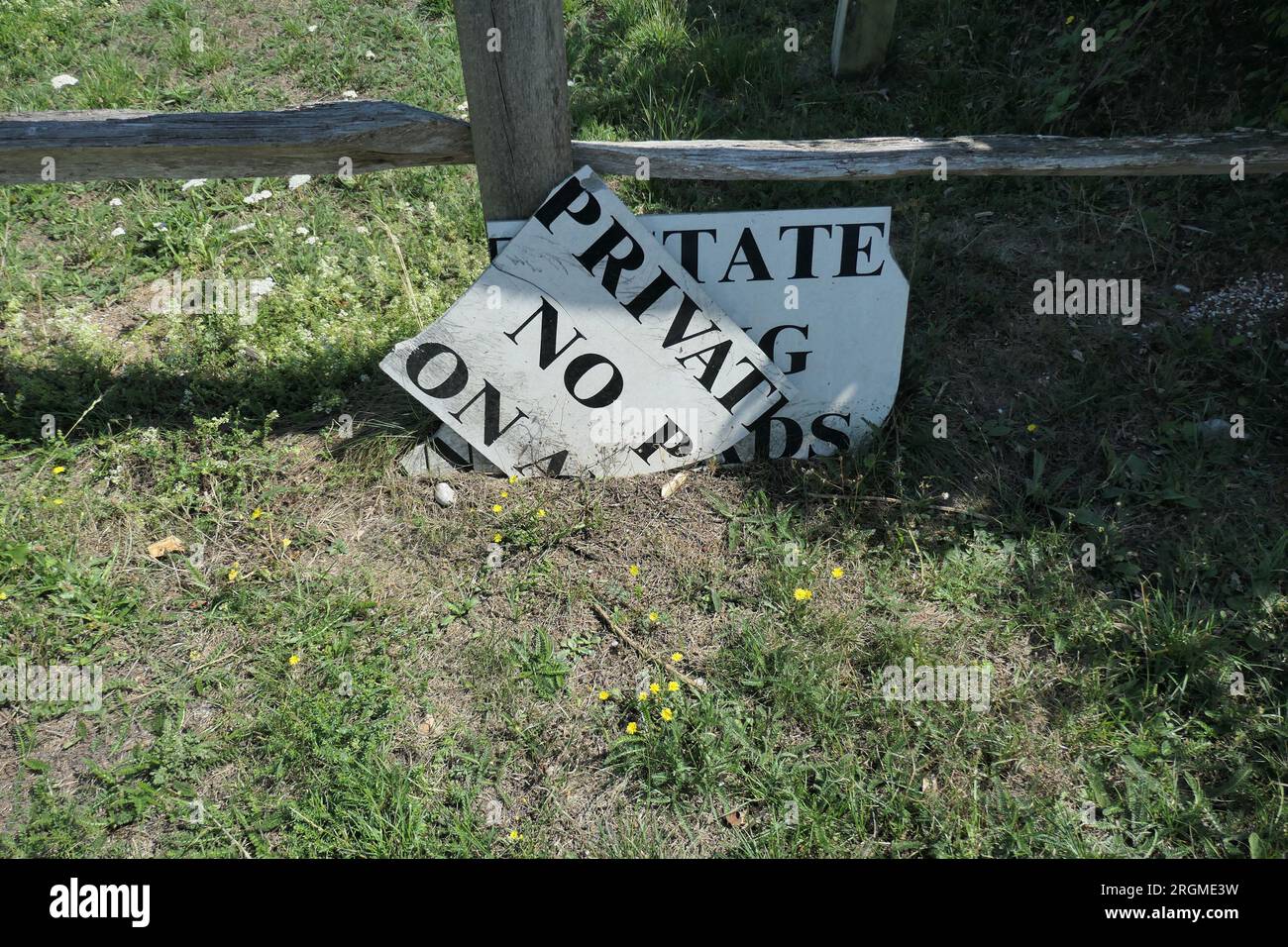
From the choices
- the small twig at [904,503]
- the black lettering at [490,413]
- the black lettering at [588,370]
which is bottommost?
the small twig at [904,503]

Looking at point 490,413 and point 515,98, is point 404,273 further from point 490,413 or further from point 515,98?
point 515,98

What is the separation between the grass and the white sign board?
0.48 feet

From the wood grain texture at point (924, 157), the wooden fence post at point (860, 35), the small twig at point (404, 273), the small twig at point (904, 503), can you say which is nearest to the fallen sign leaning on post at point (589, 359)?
the wood grain texture at point (924, 157)

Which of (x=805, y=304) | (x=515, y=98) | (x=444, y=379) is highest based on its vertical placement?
(x=515, y=98)

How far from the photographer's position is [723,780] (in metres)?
2.52

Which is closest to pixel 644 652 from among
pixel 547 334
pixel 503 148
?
pixel 547 334

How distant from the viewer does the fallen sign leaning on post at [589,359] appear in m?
3.04

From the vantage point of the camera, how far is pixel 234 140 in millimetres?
2912

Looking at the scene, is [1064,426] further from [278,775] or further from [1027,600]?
[278,775]

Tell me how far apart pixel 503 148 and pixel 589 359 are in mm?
744

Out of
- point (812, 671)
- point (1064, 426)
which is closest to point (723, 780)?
point (812, 671)

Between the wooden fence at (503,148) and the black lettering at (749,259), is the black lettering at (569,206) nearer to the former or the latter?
the wooden fence at (503,148)

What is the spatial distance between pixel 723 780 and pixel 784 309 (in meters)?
1.65

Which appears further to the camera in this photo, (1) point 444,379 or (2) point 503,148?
(1) point 444,379
